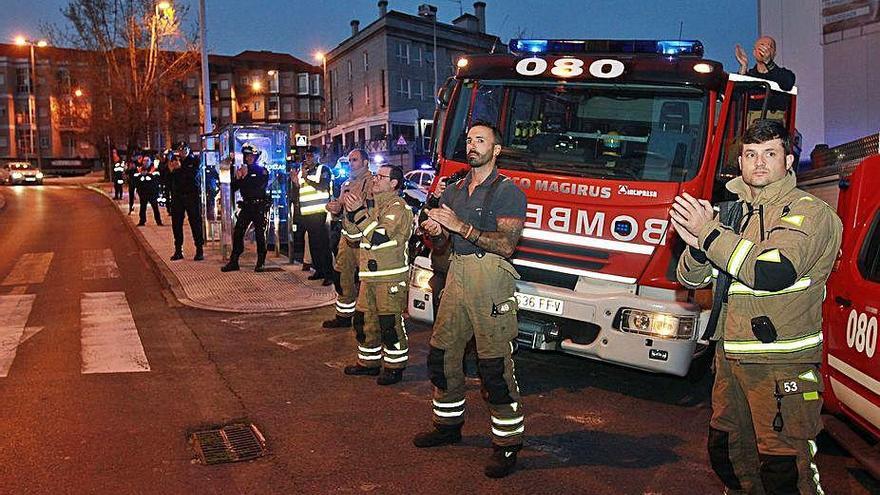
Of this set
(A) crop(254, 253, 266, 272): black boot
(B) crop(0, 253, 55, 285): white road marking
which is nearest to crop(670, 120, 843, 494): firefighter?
(A) crop(254, 253, 266, 272): black boot

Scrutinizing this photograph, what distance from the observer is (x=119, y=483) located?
13.9 feet

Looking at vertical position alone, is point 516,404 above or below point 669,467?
above

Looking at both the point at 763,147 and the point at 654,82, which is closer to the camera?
the point at 763,147

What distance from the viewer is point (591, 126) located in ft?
20.4

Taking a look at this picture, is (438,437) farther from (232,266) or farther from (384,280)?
(232,266)

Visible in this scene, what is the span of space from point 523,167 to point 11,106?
7854cm

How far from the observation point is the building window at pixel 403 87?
45.3 m

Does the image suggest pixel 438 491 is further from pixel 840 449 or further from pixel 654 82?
pixel 654 82

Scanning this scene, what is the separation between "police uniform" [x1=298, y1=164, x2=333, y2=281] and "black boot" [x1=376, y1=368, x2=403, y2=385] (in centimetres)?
421

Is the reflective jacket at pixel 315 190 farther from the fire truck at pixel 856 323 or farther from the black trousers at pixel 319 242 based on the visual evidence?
the fire truck at pixel 856 323

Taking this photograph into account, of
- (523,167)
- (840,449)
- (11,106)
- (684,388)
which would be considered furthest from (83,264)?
(11,106)

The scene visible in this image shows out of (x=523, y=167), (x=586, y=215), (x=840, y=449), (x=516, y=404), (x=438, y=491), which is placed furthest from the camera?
(x=523, y=167)

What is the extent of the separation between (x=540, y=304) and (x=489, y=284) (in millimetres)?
1445

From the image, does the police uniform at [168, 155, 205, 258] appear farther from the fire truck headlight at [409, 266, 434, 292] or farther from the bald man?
the bald man
